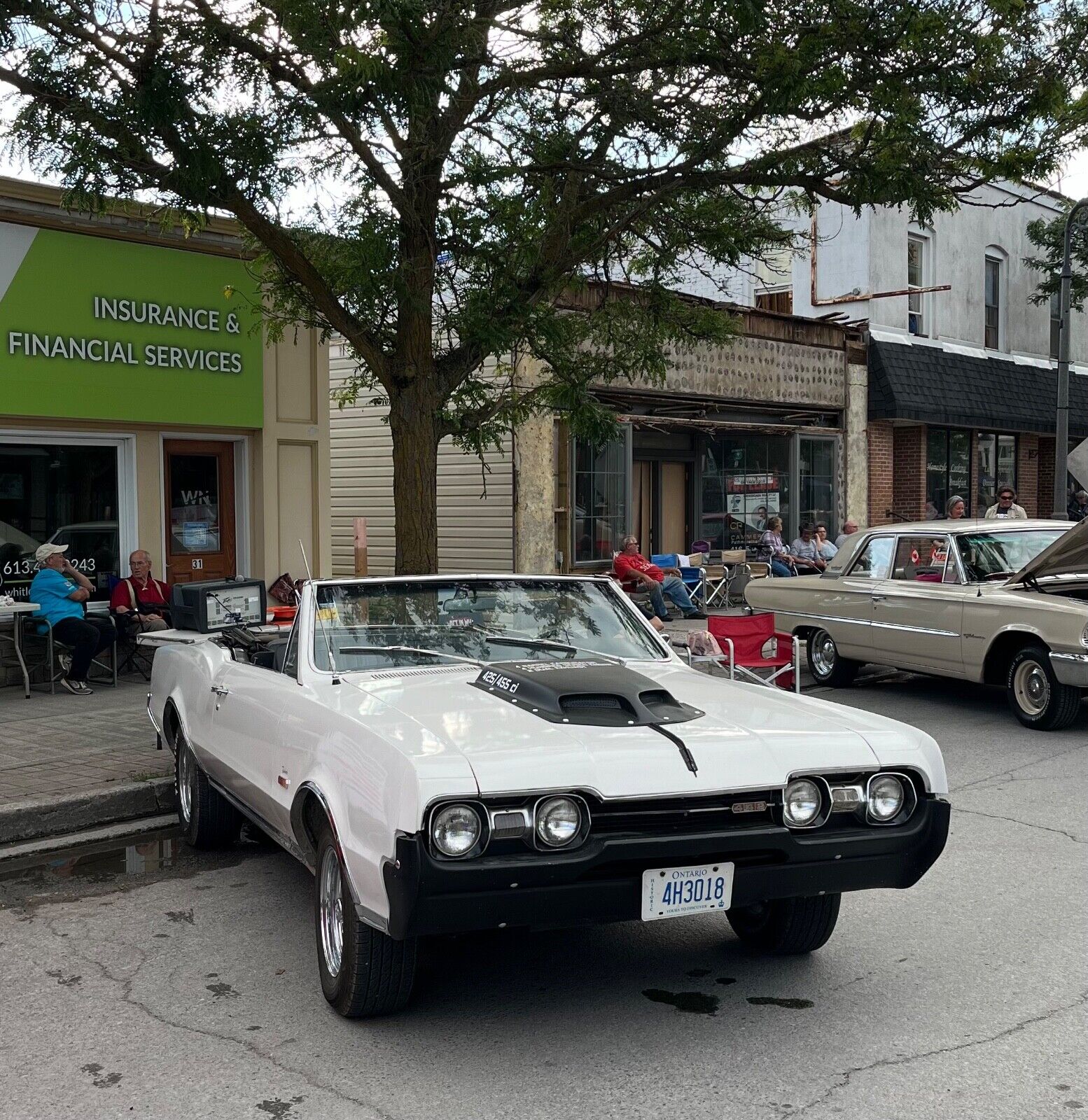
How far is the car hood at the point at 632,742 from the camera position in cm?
383

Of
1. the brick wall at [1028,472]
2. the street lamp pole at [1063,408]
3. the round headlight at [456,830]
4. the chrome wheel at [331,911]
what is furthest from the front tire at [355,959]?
the brick wall at [1028,472]

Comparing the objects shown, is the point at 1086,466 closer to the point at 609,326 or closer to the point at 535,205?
the point at 609,326

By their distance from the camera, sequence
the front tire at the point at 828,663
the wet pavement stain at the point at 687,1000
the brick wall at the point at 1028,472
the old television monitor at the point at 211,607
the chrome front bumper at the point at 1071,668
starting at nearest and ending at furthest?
the wet pavement stain at the point at 687,1000, the old television monitor at the point at 211,607, the chrome front bumper at the point at 1071,668, the front tire at the point at 828,663, the brick wall at the point at 1028,472

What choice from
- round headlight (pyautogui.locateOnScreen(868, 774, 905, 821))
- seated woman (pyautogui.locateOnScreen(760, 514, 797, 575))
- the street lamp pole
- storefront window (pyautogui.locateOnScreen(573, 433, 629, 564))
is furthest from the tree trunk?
the street lamp pole

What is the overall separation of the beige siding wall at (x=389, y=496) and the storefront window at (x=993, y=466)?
12.5 metres

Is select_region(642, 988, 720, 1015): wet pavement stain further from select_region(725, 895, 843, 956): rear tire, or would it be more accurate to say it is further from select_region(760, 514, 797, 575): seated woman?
select_region(760, 514, 797, 575): seated woman

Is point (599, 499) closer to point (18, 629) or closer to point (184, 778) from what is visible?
point (18, 629)

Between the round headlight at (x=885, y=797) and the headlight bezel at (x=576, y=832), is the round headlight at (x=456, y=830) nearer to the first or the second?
the headlight bezel at (x=576, y=832)

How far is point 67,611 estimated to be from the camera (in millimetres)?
10883

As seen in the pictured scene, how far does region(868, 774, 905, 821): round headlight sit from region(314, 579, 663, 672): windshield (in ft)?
5.01

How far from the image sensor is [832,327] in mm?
22062

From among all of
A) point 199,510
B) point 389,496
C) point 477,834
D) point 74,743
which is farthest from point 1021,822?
point 389,496

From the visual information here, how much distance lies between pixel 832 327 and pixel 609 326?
1164 cm

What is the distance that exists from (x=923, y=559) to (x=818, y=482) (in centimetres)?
1123
